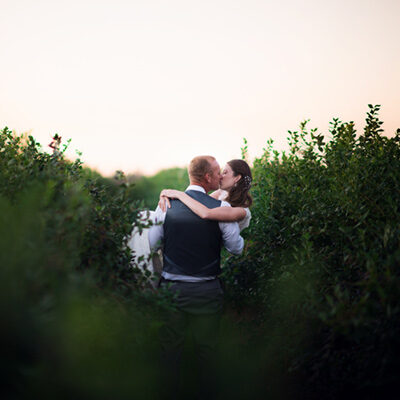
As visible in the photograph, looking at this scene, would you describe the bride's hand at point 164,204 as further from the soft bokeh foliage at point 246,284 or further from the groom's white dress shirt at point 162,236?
the soft bokeh foliage at point 246,284

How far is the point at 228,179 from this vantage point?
5.24m

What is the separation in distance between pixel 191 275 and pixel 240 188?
1622mm

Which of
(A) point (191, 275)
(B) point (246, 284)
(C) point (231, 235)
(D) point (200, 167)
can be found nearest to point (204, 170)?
(D) point (200, 167)

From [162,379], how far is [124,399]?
165 cm

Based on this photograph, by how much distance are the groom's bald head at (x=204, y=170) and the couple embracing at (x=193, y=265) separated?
7.3 inches

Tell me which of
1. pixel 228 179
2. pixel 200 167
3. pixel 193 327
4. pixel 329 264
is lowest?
pixel 193 327

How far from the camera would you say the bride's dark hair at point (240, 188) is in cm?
506

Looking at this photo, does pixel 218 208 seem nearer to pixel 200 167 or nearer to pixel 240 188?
pixel 200 167

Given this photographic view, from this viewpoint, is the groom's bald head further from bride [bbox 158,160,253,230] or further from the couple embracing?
bride [bbox 158,160,253,230]

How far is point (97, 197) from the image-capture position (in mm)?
4113

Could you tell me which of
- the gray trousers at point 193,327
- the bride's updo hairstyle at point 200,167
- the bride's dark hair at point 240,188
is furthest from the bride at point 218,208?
the gray trousers at point 193,327

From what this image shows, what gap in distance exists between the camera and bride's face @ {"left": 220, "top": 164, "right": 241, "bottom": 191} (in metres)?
5.21

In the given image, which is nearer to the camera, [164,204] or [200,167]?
[164,204]

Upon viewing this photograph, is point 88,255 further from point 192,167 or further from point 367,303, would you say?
point 367,303
